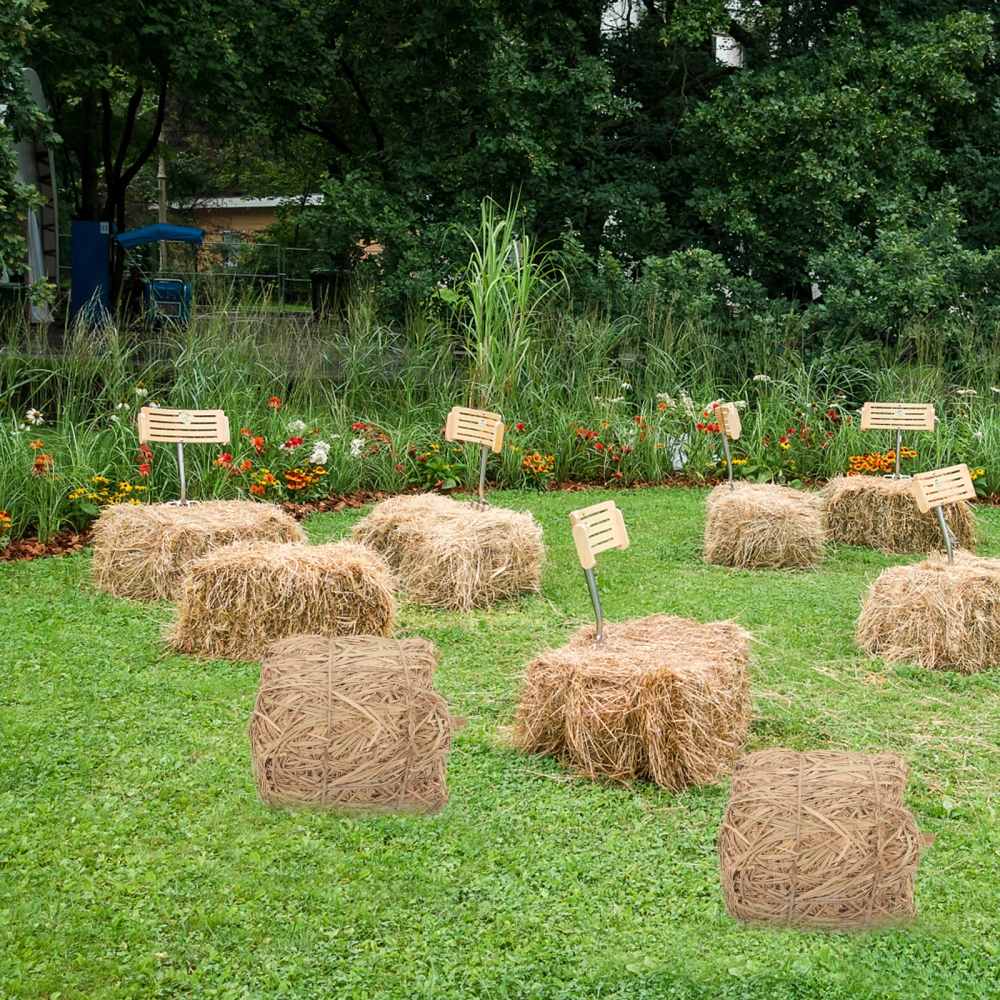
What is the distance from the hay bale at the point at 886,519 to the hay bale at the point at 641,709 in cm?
377

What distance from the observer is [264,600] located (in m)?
5.16

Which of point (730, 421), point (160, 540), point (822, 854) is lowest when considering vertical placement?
point (822, 854)

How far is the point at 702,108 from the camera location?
472 inches

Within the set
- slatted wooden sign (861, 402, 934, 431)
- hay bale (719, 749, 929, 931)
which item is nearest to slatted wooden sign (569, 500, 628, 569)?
hay bale (719, 749, 929, 931)

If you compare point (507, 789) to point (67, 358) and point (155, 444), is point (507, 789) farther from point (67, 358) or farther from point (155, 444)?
point (67, 358)

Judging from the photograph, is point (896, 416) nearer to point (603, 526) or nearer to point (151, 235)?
point (603, 526)

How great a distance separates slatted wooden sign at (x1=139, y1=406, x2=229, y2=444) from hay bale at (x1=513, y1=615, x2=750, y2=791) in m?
3.49

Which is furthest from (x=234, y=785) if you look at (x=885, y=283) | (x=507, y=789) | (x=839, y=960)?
(x=885, y=283)

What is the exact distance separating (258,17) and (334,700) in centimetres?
1115

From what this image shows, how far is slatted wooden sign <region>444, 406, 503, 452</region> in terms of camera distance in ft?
22.5

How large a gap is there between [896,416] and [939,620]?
10.1 feet

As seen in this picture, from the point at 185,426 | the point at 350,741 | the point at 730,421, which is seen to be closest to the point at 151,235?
the point at 185,426

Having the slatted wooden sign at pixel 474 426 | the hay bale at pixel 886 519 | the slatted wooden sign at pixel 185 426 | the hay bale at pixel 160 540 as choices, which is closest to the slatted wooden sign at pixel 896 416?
the hay bale at pixel 886 519

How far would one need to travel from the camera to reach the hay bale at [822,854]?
2883 mm
